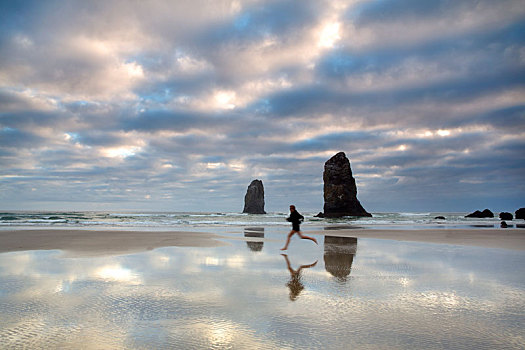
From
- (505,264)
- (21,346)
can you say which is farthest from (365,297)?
(505,264)

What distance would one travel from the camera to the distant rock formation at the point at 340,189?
6888 cm

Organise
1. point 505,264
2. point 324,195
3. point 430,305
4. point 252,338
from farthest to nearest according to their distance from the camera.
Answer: point 324,195, point 505,264, point 430,305, point 252,338

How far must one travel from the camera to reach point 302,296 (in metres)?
6.04

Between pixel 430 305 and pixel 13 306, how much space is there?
7.01 metres

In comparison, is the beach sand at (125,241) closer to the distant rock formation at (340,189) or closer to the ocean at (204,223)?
the ocean at (204,223)

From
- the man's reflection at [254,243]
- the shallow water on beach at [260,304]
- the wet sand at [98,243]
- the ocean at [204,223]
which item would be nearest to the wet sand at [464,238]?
the man's reflection at [254,243]

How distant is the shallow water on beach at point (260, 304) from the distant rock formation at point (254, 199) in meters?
103

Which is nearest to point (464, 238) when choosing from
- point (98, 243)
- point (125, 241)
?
point (125, 241)

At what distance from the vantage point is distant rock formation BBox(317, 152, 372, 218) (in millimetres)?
68875

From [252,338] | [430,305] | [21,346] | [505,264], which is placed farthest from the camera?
[505,264]

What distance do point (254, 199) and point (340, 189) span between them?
4848 centimetres

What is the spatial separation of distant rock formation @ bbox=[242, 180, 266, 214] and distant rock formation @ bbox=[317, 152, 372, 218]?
44681mm

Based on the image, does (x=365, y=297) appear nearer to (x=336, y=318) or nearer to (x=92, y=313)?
(x=336, y=318)

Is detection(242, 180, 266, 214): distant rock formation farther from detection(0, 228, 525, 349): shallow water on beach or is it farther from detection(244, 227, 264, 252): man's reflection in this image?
detection(0, 228, 525, 349): shallow water on beach
